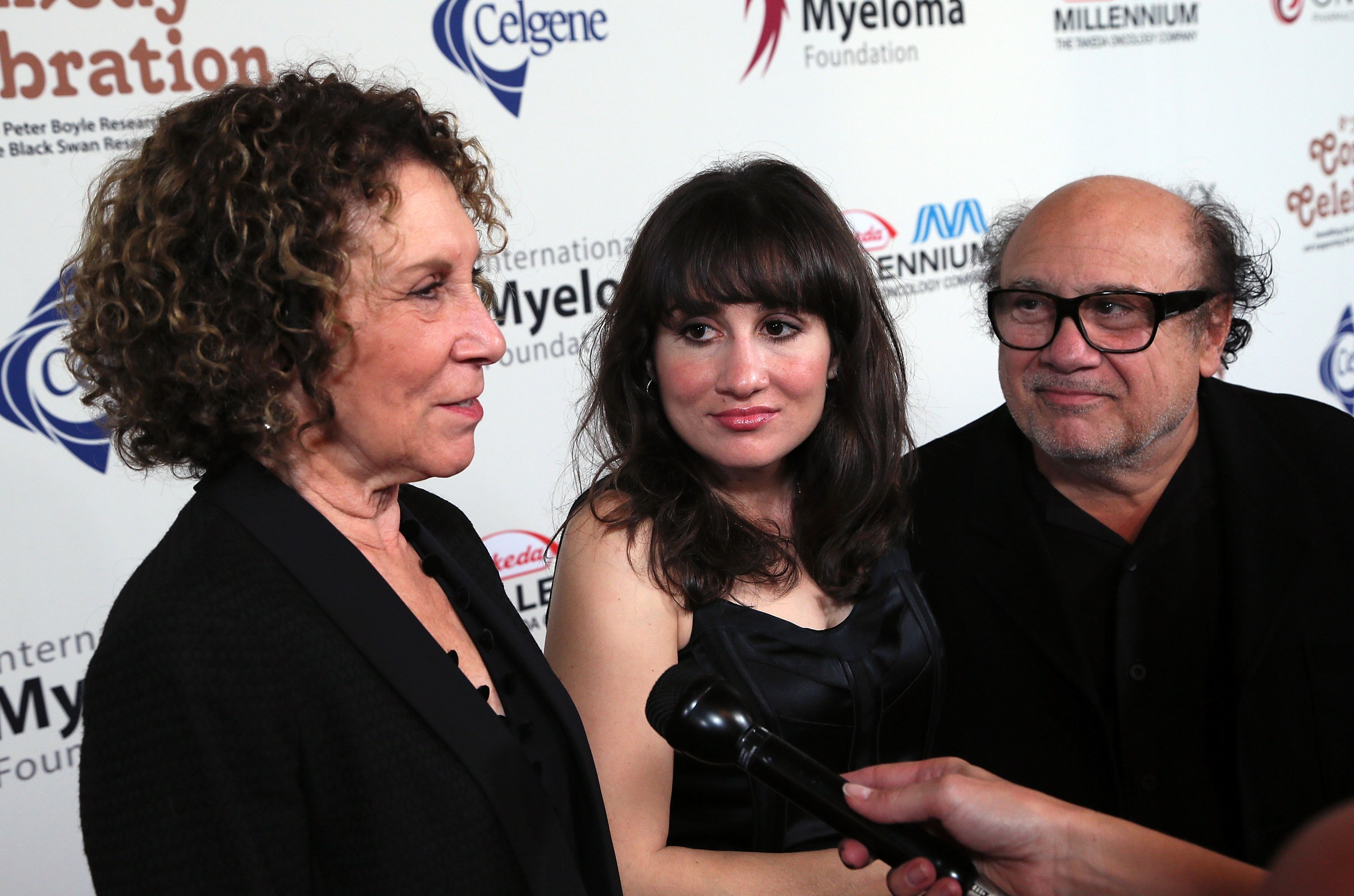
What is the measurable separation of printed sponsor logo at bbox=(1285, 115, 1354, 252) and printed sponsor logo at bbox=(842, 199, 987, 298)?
1988 mm

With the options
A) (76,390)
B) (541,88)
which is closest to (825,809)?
(76,390)

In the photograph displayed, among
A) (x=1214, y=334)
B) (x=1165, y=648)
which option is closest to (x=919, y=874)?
(x=1165, y=648)

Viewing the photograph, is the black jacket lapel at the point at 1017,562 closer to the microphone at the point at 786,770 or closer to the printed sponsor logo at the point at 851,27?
the microphone at the point at 786,770

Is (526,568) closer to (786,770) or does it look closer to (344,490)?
(344,490)

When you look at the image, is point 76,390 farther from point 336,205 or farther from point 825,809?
point 825,809

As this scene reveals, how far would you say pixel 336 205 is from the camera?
1198 mm

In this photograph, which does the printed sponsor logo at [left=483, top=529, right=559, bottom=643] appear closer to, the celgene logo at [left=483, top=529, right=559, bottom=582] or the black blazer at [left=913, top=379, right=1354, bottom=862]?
the celgene logo at [left=483, top=529, right=559, bottom=582]

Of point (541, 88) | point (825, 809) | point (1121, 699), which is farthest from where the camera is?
point (541, 88)

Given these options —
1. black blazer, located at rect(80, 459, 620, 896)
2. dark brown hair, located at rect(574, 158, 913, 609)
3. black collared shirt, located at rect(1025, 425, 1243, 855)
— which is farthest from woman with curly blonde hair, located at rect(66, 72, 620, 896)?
black collared shirt, located at rect(1025, 425, 1243, 855)

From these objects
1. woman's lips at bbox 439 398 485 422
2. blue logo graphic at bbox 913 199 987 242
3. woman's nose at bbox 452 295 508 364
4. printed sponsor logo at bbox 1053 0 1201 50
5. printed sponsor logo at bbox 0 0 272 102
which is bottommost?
woman's lips at bbox 439 398 485 422

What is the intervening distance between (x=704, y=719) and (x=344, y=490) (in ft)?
1.73

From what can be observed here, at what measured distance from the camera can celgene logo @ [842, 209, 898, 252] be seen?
389 cm

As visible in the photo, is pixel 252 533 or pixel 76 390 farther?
pixel 76 390

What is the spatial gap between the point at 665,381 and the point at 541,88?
5.19ft
